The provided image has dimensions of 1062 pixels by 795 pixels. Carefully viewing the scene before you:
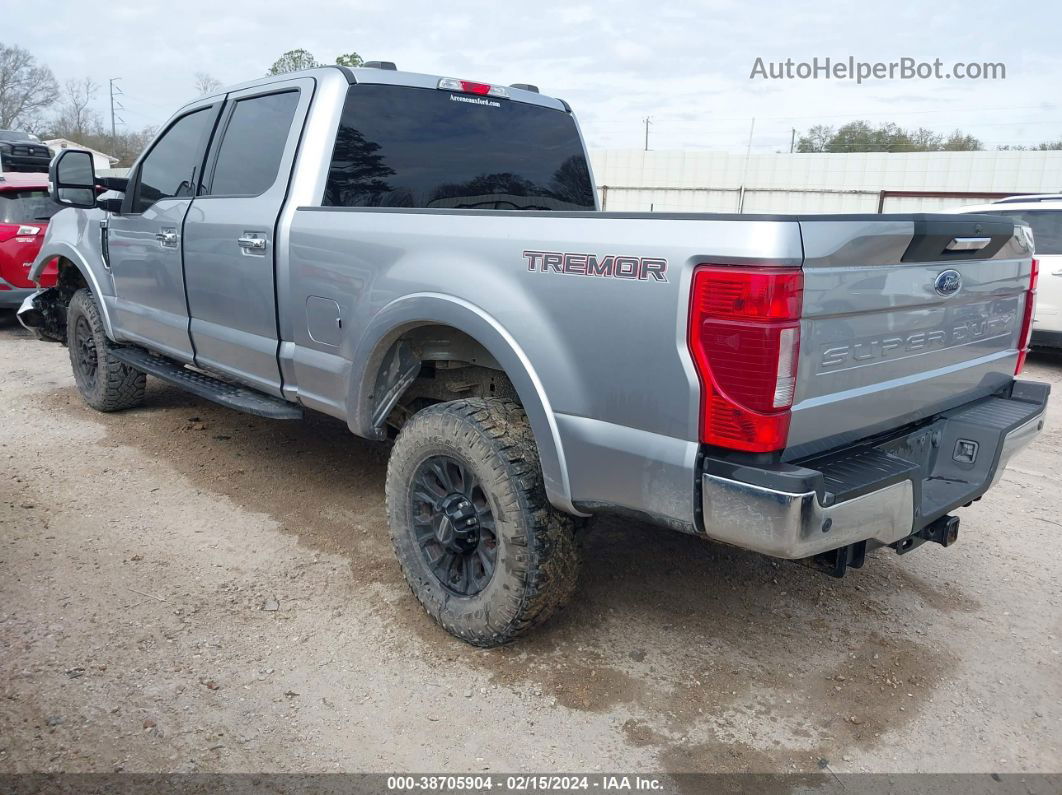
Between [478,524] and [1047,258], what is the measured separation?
7.68 m

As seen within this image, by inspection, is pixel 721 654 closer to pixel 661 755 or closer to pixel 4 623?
pixel 661 755

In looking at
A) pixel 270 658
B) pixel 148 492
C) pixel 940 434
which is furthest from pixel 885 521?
pixel 148 492

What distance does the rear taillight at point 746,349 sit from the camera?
2109mm

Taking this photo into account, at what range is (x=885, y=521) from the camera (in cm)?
239

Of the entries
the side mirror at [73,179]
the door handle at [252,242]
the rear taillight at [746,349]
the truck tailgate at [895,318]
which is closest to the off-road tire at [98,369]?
the side mirror at [73,179]

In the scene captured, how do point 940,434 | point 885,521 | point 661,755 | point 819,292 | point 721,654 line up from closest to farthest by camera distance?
1. point 819,292
2. point 885,521
3. point 661,755
4. point 940,434
5. point 721,654

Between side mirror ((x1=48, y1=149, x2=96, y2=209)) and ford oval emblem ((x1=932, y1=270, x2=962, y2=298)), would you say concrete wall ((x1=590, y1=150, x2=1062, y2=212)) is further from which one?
ford oval emblem ((x1=932, y1=270, x2=962, y2=298))

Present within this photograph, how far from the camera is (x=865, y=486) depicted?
2.30 meters

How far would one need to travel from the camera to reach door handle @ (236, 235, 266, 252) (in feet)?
12.3

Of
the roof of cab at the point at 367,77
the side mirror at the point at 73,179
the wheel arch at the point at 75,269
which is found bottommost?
the wheel arch at the point at 75,269

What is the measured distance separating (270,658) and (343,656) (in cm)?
26

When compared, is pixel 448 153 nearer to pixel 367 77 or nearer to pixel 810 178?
pixel 367 77

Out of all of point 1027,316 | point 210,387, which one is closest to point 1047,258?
point 1027,316

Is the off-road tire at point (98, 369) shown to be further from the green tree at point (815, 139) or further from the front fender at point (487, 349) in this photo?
the green tree at point (815, 139)
